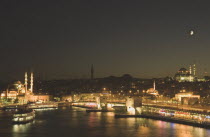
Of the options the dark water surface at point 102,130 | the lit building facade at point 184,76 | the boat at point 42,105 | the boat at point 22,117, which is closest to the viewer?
the dark water surface at point 102,130

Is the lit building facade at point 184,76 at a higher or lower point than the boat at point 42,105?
higher

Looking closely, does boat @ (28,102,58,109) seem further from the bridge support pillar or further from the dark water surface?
the dark water surface

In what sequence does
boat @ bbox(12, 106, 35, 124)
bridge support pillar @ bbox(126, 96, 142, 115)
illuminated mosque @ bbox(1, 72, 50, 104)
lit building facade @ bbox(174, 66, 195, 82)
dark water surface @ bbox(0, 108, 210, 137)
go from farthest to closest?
lit building facade @ bbox(174, 66, 195, 82) < illuminated mosque @ bbox(1, 72, 50, 104) < bridge support pillar @ bbox(126, 96, 142, 115) < boat @ bbox(12, 106, 35, 124) < dark water surface @ bbox(0, 108, 210, 137)

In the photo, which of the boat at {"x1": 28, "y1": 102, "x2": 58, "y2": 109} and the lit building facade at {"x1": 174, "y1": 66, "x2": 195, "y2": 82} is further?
the lit building facade at {"x1": 174, "y1": 66, "x2": 195, "y2": 82}

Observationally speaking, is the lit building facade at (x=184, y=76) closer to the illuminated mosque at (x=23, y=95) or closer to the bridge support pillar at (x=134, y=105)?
the illuminated mosque at (x=23, y=95)

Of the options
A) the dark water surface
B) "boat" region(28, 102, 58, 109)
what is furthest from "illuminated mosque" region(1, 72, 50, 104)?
the dark water surface

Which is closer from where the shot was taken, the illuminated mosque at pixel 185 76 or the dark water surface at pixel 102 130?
the dark water surface at pixel 102 130

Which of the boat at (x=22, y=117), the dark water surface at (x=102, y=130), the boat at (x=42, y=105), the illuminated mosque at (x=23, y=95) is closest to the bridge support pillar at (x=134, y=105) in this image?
the dark water surface at (x=102, y=130)

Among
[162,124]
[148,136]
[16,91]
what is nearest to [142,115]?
[162,124]

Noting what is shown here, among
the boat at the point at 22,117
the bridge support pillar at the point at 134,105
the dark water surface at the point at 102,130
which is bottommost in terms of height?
the dark water surface at the point at 102,130

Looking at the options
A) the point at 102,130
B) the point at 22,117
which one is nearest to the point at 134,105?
the point at 102,130

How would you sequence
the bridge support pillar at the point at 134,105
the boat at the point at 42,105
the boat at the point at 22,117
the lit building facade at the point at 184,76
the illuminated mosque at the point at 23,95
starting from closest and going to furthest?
1. the boat at the point at 22,117
2. the bridge support pillar at the point at 134,105
3. the boat at the point at 42,105
4. the illuminated mosque at the point at 23,95
5. the lit building facade at the point at 184,76
